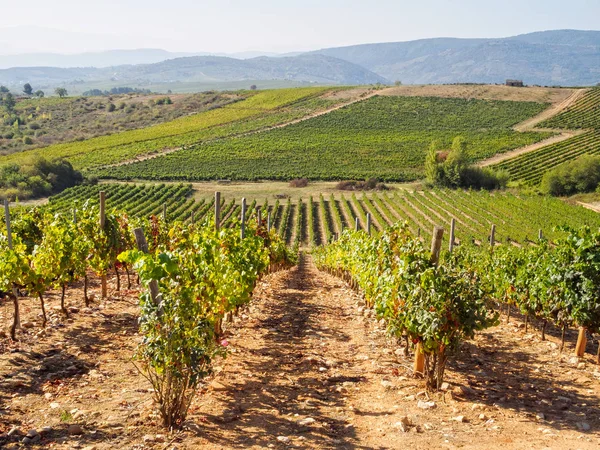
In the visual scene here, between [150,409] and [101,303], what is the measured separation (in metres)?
6.73

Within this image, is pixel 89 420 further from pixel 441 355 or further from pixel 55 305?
pixel 55 305

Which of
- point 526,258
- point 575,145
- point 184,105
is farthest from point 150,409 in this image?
point 184,105

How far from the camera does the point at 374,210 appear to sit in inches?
2116

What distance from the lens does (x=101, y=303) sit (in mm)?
12859

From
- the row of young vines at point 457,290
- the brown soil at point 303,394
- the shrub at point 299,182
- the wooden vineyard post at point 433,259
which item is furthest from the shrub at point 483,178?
the wooden vineyard post at point 433,259

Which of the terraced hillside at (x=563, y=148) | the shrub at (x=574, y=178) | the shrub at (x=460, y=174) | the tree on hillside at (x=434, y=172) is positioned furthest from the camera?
the terraced hillside at (x=563, y=148)

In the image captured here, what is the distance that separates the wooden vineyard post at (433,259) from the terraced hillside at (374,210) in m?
31.4

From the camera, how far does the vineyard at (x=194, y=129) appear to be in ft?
282

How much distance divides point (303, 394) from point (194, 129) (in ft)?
346

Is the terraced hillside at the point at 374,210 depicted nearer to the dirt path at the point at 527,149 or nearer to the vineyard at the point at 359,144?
the vineyard at the point at 359,144

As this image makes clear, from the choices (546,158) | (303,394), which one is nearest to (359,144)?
(546,158)

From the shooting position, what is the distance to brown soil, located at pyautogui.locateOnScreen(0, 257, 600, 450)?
20.5 ft

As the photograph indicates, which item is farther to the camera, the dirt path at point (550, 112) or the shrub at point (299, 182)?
the dirt path at point (550, 112)

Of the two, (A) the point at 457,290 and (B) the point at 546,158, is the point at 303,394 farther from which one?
(B) the point at 546,158
